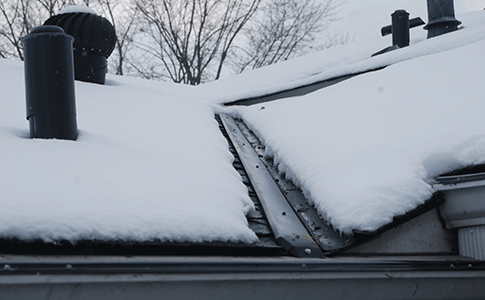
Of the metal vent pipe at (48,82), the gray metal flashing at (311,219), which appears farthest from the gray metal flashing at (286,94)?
the metal vent pipe at (48,82)

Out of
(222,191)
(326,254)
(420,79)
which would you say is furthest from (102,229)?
(420,79)

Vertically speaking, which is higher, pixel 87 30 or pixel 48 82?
pixel 87 30

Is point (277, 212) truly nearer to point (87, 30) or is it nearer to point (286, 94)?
point (286, 94)

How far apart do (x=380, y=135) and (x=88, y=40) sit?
349 cm

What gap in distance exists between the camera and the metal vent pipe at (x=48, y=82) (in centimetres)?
219

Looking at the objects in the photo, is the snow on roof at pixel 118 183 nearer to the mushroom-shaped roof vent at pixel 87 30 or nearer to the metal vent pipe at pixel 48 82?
the metal vent pipe at pixel 48 82

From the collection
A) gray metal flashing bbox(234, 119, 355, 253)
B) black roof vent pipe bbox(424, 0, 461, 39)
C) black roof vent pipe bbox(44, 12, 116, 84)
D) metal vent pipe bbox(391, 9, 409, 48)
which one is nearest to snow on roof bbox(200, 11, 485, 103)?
metal vent pipe bbox(391, 9, 409, 48)

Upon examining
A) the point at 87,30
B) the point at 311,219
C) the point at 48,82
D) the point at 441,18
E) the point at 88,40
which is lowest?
the point at 311,219

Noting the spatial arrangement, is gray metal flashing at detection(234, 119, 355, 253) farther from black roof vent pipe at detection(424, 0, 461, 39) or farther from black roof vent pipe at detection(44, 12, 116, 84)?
black roof vent pipe at detection(424, 0, 461, 39)

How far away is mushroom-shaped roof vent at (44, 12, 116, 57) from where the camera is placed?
14.5 ft

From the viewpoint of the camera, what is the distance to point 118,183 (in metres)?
1.87

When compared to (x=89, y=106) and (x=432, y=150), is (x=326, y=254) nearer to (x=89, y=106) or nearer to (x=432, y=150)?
(x=432, y=150)

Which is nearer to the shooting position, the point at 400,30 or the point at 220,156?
the point at 220,156

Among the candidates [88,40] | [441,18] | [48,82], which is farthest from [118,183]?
[441,18]
